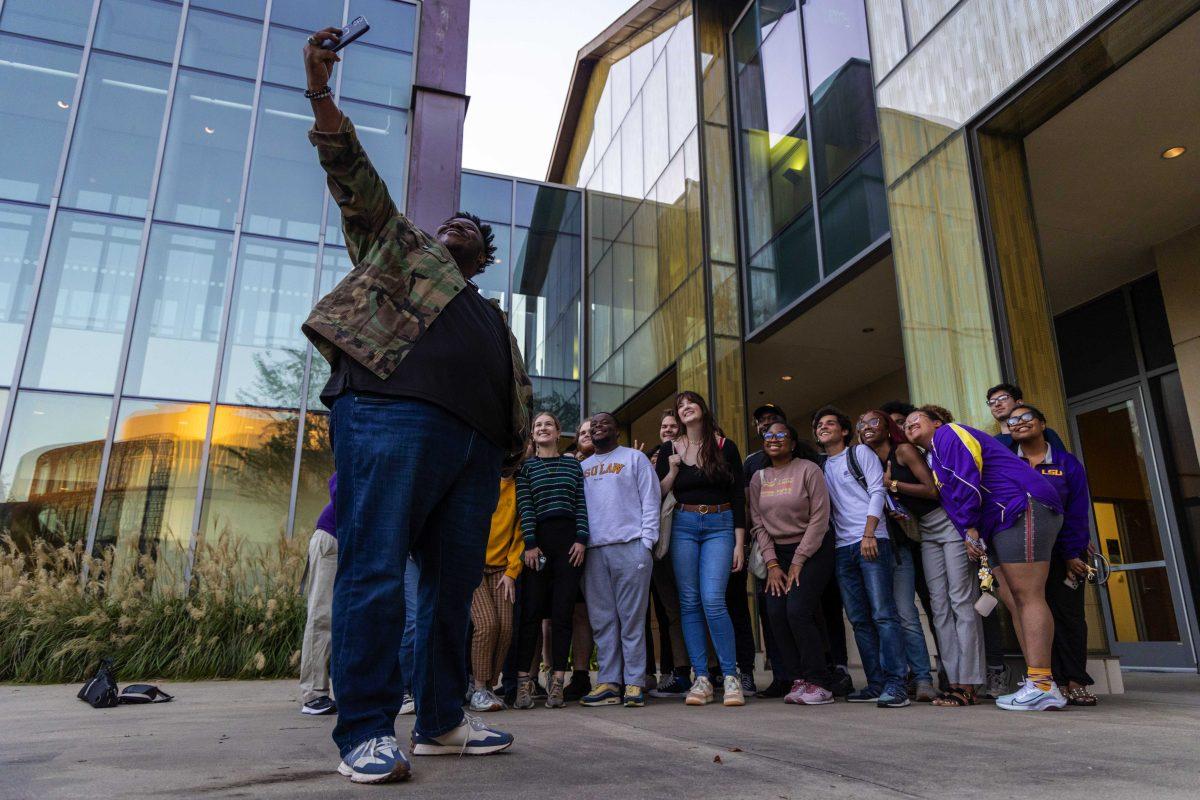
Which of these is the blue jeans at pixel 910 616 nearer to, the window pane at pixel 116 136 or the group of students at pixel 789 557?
the group of students at pixel 789 557

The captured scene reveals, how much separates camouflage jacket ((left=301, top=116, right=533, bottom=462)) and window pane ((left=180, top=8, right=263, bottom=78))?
11832 millimetres

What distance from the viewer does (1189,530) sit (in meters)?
7.58

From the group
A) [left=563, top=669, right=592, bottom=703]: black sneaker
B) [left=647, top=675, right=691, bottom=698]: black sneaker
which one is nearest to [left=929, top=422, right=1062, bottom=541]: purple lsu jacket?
[left=647, top=675, right=691, bottom=698]: black sneaker

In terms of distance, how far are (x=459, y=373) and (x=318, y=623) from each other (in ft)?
8.82

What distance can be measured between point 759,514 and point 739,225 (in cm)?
670

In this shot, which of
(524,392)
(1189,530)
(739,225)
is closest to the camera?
(524,392)

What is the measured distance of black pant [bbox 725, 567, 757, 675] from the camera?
16.1 ft

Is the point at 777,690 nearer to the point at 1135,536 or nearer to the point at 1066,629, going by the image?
the point at 1066,629

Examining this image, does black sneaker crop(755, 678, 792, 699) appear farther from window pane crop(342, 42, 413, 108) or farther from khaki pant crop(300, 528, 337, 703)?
window pane crop(342, 42, 413, 108)

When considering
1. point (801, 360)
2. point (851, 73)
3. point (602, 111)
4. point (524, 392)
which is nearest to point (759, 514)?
point (524, 392)

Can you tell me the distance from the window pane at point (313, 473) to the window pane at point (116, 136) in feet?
13.0

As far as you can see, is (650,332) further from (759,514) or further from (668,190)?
(759,514)

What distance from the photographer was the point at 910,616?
4320mm

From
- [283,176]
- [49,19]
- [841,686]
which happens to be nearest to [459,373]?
[841,686]
